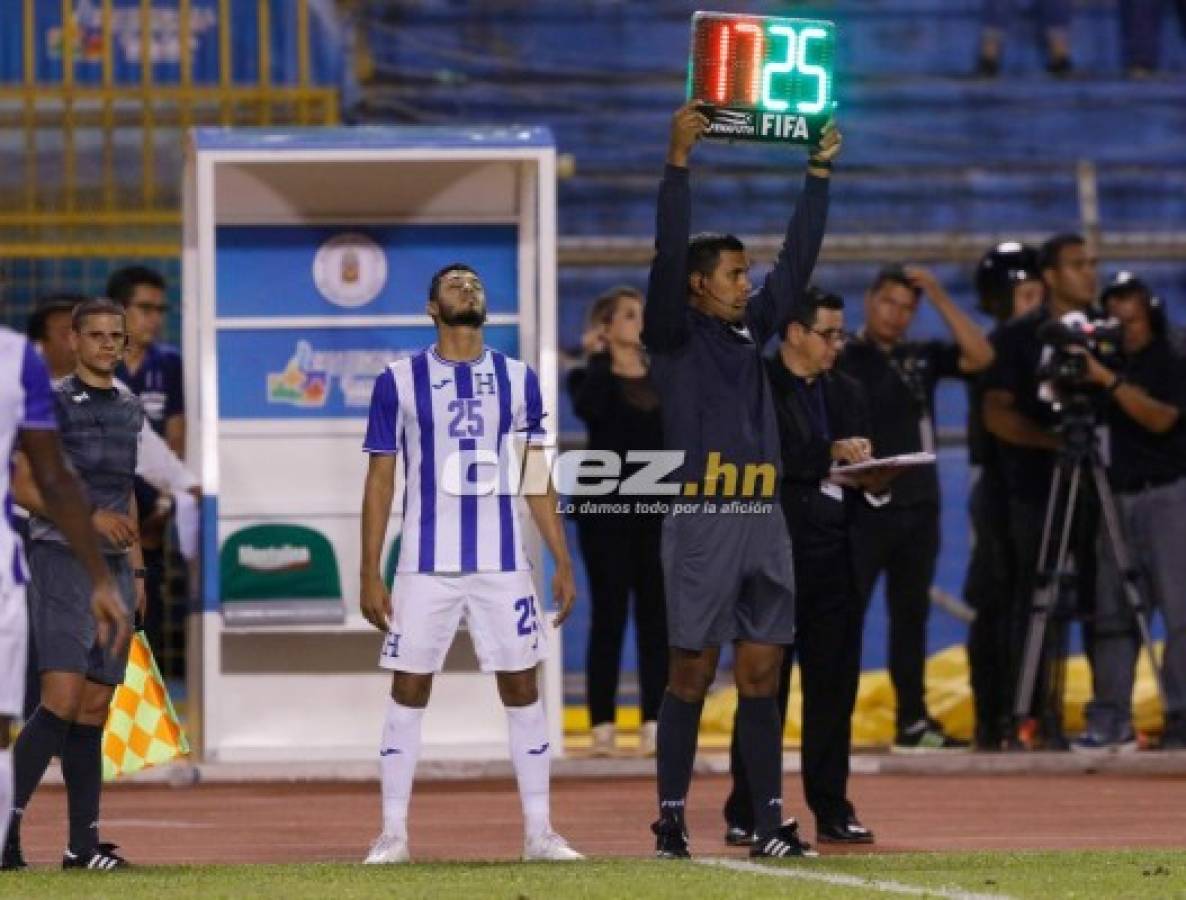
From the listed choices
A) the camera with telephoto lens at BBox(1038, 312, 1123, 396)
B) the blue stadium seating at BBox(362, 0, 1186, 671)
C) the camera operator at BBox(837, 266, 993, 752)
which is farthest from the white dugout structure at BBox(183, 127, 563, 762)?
the blue stadium seating at BBox(362, 0, 1186, 671)

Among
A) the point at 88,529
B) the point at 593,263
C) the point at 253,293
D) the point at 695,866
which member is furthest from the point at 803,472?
the point at 593,263

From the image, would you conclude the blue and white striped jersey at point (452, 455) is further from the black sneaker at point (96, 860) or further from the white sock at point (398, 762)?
the black sneaker at point (96, 860)

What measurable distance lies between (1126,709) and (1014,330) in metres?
1.98

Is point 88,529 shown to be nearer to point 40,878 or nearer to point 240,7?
point 40,878

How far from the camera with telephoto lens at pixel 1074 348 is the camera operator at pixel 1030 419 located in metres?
0.19

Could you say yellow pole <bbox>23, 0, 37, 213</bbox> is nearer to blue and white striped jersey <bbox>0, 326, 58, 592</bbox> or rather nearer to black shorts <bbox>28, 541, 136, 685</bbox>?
black shorts <bbox>28, 541, 136, 685</bbox>

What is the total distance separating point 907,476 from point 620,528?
145cm

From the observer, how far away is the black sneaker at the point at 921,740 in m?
14.7

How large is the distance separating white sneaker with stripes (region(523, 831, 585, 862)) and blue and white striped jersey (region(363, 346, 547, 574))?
92 cm

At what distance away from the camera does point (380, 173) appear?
47.5 feet

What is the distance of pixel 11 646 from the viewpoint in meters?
6.98

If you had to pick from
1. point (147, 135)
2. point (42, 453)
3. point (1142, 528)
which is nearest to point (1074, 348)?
point (1142, 528)

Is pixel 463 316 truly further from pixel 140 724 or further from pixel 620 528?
pixel 620 528

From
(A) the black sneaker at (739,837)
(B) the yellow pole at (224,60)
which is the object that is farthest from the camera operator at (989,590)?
(A) the black sneaker at (739,837)
